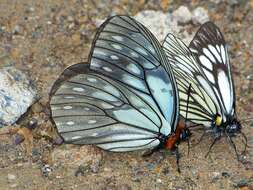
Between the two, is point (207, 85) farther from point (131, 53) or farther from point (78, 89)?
point (78, 89)

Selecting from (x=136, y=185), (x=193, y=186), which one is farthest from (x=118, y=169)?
(x=193, y=186)

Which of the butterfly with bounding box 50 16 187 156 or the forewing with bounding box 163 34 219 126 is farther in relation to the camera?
the forewing with bounding box 163 34 219 126

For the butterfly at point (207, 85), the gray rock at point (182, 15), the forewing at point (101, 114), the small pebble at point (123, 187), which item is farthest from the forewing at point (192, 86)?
the gray rock at point (182, 15)

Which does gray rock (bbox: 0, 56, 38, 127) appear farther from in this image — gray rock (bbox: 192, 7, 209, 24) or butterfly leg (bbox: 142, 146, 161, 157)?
gray rock (bbox: 192, 7, 209, 24)

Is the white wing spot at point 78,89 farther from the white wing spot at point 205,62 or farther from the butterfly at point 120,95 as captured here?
the white wing spot at point 205,62

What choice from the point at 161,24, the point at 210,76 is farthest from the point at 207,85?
the point at 161,24

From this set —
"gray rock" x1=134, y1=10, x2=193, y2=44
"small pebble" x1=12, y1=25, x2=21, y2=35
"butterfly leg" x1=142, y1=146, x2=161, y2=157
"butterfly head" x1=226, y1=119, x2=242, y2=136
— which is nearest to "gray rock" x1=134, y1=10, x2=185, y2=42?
"gray rock" x1=134, y1=10, x2=193, y2=44

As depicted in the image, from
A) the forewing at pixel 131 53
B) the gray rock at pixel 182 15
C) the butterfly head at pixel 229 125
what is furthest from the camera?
the gray rock at pixel 182 15
